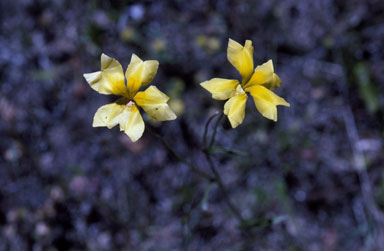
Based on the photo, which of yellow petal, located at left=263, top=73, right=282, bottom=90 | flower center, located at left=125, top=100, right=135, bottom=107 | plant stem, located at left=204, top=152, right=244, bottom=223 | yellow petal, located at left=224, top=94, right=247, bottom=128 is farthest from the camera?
plant stem, located at left=204, top=152, right=244, bottom=223

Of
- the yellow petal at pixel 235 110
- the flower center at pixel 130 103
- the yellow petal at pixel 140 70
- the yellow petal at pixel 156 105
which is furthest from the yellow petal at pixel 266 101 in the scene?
the flower center at pixel 130 103

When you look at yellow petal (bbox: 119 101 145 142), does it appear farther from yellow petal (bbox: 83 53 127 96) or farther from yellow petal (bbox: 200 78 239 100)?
yellow petal (bbox: 200 78 239 100)

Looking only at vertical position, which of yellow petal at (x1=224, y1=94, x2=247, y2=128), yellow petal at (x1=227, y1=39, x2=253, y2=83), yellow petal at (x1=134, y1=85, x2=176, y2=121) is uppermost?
yellow petal at (x1=227, y1=39, x2=253, y2=83)

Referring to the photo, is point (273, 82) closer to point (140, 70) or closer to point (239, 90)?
point (239, 90)

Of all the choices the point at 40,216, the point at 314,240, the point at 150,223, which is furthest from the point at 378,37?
the point at 40,216

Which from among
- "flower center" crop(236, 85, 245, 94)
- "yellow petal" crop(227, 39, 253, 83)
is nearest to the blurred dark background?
"flower center" crop(236, 85, 245, 94)

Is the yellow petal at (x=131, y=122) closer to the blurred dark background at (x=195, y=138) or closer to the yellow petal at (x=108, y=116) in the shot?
the yellow petal at (x=108, y=116)

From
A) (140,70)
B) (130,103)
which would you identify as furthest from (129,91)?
(140,70)
